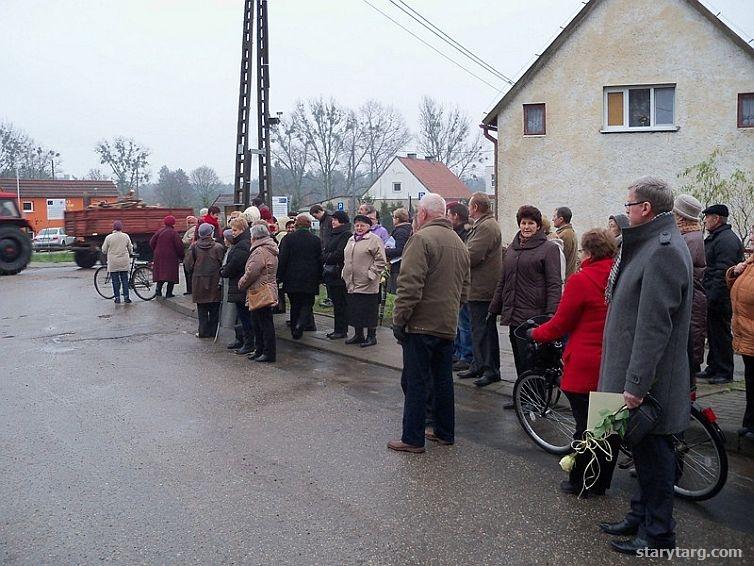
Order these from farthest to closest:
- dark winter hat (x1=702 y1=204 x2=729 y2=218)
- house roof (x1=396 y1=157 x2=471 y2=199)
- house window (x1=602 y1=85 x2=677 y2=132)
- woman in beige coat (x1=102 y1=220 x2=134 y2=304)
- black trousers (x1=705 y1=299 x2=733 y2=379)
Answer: house roof (x1=396 y1=157 x2=471 y2=199), house window (x1=602 y1=85 x2=677 y2=132), woman in beige coat (x1=102 y1=220 x2=134 y2=304), black trousers (x1=705 y1=299 x2=733 y2=379), dark winter hat (x1=702 y1=204 x2=729 y2=218)

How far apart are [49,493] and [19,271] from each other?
20900 mm

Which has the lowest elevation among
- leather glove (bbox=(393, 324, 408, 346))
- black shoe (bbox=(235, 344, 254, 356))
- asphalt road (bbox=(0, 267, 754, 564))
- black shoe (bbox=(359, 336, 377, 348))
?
asphalt road (bbox=(0, 267, 754, 564))

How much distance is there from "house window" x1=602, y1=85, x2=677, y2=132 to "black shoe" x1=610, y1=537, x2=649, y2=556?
15347 mm

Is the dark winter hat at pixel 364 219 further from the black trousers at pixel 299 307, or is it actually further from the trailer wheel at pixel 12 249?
the trailer wheel at pixel 12 249

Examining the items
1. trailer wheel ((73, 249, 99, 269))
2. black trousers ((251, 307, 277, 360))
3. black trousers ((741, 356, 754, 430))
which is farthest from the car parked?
black trousers ((741, 356, 754, 430))

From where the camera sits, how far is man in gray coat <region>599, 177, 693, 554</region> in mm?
3793

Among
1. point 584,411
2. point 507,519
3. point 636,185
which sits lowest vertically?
point 507,519

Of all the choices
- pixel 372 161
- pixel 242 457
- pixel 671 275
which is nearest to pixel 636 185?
pixel 671 275

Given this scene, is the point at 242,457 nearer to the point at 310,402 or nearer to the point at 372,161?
the point at 310,402

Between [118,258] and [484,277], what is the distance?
33.5 ft

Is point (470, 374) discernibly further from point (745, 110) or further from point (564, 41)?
point (564, 41)

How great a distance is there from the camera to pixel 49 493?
5.09 meters

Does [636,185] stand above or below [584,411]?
above

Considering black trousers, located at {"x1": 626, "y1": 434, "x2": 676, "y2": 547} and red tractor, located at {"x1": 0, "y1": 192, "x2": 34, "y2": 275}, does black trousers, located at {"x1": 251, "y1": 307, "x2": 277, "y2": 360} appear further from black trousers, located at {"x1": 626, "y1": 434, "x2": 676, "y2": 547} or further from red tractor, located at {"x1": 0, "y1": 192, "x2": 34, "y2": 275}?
red tractor, located at {"x1": 0, "y1": 192, "x2": 34, "y2": 275}
